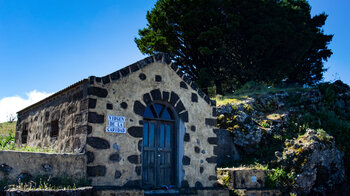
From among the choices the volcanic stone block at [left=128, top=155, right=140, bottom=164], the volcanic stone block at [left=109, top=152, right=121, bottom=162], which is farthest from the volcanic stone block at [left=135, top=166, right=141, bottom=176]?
the volcanic stone block at [left=109, top=152, right=121, bottom=162]

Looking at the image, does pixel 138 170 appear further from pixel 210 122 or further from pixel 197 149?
pixel 210 122

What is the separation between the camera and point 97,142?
26.6 feet

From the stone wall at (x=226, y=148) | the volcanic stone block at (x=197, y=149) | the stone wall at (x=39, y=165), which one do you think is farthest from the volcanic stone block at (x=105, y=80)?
the stone wall at (x=226, y=148)

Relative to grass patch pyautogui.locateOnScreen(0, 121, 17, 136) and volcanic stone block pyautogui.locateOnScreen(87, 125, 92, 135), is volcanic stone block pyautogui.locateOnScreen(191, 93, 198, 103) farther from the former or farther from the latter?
grass patch pyautogui.locateOnScreen(0, 121, 17, 136)

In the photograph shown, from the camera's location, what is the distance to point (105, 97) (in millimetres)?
8477

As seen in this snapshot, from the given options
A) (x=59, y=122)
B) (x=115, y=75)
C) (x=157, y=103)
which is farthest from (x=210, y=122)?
(x=59, y=122)

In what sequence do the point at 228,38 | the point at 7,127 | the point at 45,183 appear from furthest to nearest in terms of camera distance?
1. the point at 228,38
2. the point at 7,127
3. the point at 45,183

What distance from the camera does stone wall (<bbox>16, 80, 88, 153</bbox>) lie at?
27.5 ft

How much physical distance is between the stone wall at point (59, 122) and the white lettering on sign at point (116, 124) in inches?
24.4

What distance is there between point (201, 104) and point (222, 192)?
2.75 meters

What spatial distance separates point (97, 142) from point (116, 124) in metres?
0.69

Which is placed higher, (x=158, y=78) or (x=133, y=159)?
(x=158, y=78)

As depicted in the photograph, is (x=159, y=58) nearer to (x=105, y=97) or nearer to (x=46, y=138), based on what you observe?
(x=105, y=97)

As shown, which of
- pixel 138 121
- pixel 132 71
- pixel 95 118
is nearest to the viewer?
pixel 95 118
